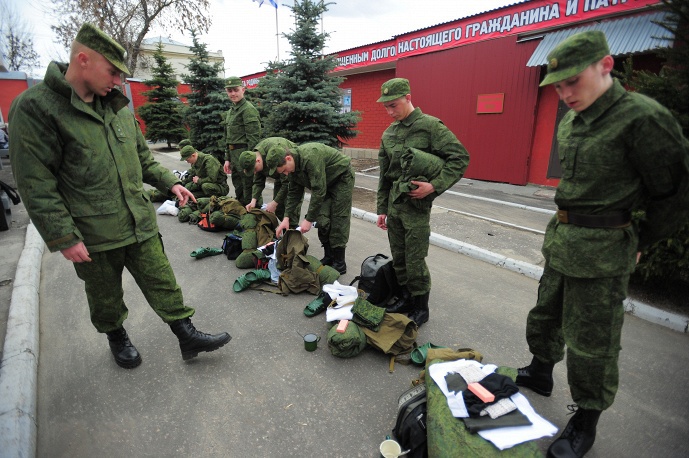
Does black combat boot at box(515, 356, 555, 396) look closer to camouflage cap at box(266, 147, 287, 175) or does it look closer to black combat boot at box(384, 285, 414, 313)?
black combat boot at box(384, 285, 414, 313)

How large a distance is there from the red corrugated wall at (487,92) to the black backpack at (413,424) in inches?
341

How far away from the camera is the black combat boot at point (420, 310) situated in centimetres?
353

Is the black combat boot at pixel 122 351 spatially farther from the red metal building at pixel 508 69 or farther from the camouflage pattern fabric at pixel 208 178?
the red metal building at pixel 508 69

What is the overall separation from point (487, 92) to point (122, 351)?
32.4ft

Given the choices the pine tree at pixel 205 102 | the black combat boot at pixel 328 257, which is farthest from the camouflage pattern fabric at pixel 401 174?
the pine tree at pixel 205 102

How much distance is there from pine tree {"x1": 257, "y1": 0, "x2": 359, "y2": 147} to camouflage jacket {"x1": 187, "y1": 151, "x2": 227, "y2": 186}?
228cm

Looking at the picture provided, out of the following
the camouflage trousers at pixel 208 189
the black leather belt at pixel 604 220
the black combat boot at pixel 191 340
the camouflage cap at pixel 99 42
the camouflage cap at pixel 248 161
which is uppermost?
the camouflage cap at pixel 99 42

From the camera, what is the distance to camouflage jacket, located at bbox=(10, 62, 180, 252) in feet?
7.16

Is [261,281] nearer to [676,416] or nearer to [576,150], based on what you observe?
[576,150]

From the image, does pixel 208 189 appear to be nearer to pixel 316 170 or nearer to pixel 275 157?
pixel 275 157

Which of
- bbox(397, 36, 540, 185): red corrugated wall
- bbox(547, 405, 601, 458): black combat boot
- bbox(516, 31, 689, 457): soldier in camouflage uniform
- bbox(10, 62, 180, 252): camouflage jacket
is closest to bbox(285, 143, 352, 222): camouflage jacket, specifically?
bbox(10, 62, 180, 252): camouflage jacket

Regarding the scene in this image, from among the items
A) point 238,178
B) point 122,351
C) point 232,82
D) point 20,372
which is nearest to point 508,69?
point 232,82

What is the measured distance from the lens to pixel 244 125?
7.02 meters

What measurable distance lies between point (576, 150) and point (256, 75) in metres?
21.6
